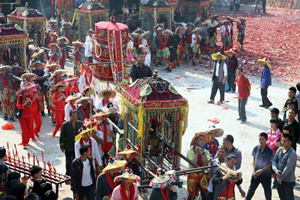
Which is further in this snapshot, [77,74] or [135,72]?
[77,74]

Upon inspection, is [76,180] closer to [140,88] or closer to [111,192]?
[111,192]

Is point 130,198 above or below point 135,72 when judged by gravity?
below

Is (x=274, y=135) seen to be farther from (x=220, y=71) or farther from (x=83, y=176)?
(x=220, y=71)

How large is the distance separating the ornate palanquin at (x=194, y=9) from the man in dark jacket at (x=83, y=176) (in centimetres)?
1703

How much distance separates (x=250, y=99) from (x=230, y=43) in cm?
647

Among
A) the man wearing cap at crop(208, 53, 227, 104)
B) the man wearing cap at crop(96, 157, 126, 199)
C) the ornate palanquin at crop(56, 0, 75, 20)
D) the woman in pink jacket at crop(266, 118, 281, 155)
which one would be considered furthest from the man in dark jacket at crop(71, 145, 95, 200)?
the ornate palanquin at crop(56, 0, 75, 20)

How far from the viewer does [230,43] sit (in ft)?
67.2

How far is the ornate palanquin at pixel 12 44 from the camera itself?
1384cm

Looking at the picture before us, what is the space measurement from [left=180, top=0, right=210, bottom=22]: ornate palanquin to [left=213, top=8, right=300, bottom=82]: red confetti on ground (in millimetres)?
1567

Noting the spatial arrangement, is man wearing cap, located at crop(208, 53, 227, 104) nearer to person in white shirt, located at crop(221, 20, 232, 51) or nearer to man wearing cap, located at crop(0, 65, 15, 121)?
man wearing cap, located at crop(0, 65, 15, 121)

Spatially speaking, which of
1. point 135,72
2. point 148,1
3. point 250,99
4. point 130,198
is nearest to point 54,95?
point 135,72

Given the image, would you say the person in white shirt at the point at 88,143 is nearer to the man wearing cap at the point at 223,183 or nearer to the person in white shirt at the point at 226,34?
the man wearing cap at the point at 223,183

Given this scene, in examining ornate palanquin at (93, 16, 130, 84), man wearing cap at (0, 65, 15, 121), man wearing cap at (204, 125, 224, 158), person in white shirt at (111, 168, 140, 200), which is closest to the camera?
person in white shirt at (111, 168, 140, 200)

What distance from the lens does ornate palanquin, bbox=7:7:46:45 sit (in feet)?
61.2
